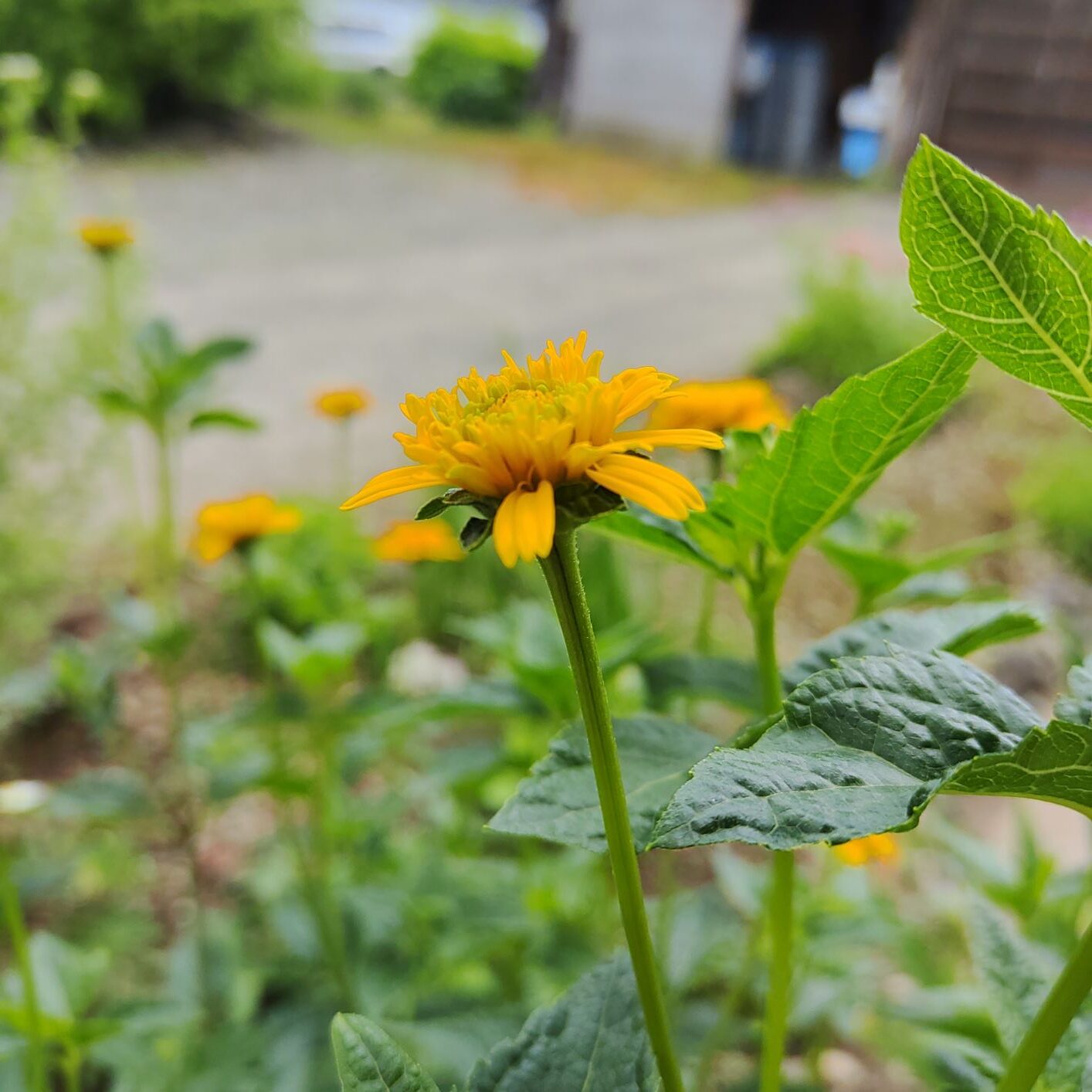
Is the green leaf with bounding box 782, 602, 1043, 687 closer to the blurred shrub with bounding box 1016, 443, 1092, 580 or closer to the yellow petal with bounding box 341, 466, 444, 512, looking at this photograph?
the yellow petal with bounding box 341, 466, 444, 512

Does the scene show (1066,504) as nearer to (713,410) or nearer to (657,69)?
(713,410)

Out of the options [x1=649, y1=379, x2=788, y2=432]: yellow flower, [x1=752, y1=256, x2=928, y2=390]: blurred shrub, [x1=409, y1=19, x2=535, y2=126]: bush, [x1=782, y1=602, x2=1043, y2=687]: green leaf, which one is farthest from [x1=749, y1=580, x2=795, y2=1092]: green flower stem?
[x1=409, y1=19, x2=535, y2=126]: bush

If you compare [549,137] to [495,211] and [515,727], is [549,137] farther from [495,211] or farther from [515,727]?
[515,727]

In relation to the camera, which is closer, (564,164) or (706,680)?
(706,680)

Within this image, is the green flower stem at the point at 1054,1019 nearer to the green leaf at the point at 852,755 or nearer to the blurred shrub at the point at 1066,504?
the green leaf at the point at 852,755

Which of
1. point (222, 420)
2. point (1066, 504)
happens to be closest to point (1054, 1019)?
point (222, 420)

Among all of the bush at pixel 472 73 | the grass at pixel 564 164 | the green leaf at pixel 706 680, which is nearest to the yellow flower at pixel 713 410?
the green leaf at pixel 706 680
